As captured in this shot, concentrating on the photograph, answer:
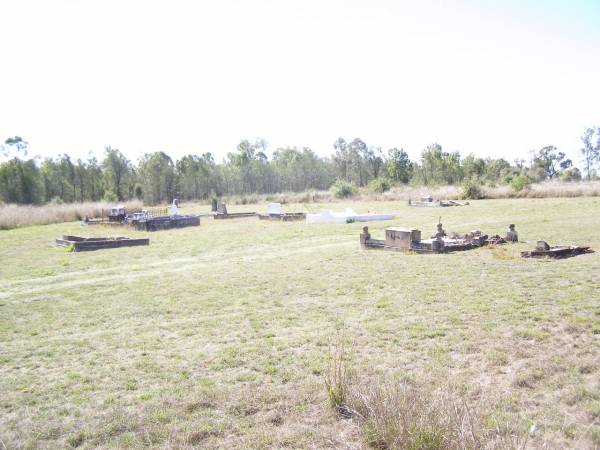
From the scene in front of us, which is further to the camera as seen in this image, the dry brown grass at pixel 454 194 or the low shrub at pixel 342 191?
the low shrub at pixel 342 191

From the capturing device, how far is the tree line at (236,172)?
55.3m

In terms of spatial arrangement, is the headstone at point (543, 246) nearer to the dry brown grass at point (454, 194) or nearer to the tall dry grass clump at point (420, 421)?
the tall dry grass clump at point (420, 421)

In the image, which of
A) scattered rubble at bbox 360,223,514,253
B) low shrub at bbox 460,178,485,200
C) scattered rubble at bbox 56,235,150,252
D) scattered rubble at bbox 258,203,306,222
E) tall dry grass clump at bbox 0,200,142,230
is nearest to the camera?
scattered rubble at bbox 360,223,514,253

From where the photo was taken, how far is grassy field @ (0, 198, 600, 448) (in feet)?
13.6

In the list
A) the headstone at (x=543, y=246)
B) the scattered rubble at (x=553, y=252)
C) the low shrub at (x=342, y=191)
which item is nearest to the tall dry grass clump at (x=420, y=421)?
the scattered rubble at (x=553, y=252)

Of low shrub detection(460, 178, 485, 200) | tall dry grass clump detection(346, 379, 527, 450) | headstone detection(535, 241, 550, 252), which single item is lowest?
tall dry grass clump detection(346, 379, 527, 450)

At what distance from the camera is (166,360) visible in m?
5.84

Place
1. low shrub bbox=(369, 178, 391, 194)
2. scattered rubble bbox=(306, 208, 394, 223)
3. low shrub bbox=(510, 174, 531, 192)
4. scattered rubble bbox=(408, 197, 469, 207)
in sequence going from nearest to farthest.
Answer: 1. scattered rubble bbox=(306, 208, 394, 223)
2. scattered rubble bbox=(408, 197, 469, 207)
3. low shrub bbox=(510, 174, 531, 192)
4. low shrub bbox=(369, 178, 391, 194)

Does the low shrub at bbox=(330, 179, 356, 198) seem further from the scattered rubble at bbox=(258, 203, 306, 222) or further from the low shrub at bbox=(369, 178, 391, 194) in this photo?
the scattered rubble at bbox=(258, 203, 306, 222)

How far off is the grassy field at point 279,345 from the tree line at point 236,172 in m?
41.3

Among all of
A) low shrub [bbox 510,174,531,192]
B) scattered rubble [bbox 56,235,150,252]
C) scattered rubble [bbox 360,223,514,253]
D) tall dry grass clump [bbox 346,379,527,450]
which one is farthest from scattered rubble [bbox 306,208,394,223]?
tall dry grass clump [bbox 346,379,527,450]

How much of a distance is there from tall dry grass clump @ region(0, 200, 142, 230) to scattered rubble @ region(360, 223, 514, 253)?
26.0 m

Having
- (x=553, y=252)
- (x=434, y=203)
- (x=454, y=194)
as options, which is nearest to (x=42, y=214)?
(x=434, y=203)

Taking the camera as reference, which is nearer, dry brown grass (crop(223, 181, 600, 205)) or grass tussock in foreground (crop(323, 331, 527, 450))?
grass tussock in foreground (crop(323, 331, 527, 450))
